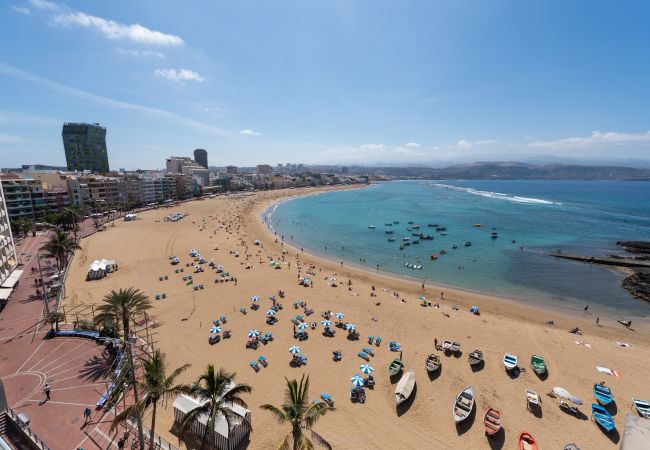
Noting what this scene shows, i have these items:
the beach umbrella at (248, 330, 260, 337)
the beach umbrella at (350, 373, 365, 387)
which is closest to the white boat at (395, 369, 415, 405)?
the beach umbrella at (350, 373, 365, 387)

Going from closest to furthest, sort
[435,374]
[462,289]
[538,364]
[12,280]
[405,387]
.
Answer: [405,387] < [435,374] < [538,364] < [12,280] < [462,289]

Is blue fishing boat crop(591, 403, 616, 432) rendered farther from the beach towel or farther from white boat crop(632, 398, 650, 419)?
the beach towel

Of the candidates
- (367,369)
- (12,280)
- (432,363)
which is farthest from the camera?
(12,280)

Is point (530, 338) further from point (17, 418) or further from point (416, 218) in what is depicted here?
point (416, 218)

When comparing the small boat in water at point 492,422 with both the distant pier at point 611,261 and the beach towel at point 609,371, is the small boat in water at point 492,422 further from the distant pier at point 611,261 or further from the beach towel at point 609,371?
the distant pier at point 611,261

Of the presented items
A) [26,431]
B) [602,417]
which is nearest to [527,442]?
[602,417]

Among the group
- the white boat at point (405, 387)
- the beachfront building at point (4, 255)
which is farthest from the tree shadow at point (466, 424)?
the beachfront building at point (4, 255)

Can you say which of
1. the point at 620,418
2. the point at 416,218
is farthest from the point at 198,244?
the point at 416,218

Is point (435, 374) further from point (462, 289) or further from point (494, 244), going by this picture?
point (494, 244)
